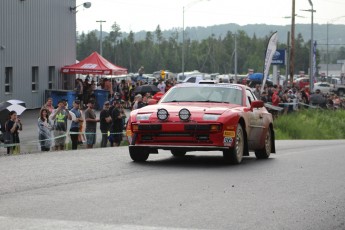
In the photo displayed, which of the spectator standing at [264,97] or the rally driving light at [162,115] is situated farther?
the spectator standing at [264,97]

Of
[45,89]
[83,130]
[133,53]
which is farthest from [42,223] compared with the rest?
[133,53]

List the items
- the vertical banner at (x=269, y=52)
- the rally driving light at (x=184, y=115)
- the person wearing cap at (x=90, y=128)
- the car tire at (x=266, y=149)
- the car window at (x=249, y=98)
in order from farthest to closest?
the vertical banner at (x=269, y=52) < the person wearing cap at (x=90, y=128) < the car tire at (x=266, y=149) < the car window at (x=249, y=98) < the rally driving light at (x=184, y=115)

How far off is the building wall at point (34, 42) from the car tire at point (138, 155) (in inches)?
1102

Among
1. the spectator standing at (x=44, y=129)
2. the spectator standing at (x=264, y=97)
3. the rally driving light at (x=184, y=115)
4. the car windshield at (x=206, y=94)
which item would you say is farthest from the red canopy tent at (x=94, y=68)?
the rally driving light at (x=184, y=115)

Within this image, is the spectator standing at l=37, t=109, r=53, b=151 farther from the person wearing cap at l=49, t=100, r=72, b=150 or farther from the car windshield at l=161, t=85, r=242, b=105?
the car windshield at l=161, t=85, r=242, b=105

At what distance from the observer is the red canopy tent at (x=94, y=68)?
48156 millimetres

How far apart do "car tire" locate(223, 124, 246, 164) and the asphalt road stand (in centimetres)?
16

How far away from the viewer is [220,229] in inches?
341

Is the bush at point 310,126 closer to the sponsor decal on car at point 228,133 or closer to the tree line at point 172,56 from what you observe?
the sponsor decal on car at point 228,133

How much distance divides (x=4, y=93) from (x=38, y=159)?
28147 mm

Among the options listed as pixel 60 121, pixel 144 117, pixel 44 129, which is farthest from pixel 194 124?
pixel 60 121

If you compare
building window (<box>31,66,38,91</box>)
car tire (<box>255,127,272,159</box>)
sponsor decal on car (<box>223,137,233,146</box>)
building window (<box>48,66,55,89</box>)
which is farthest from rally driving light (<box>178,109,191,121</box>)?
building window (<box>48,66,55,89</box>)

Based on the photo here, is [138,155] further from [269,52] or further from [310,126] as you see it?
[269,52]

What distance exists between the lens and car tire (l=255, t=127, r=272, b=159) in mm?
17706
